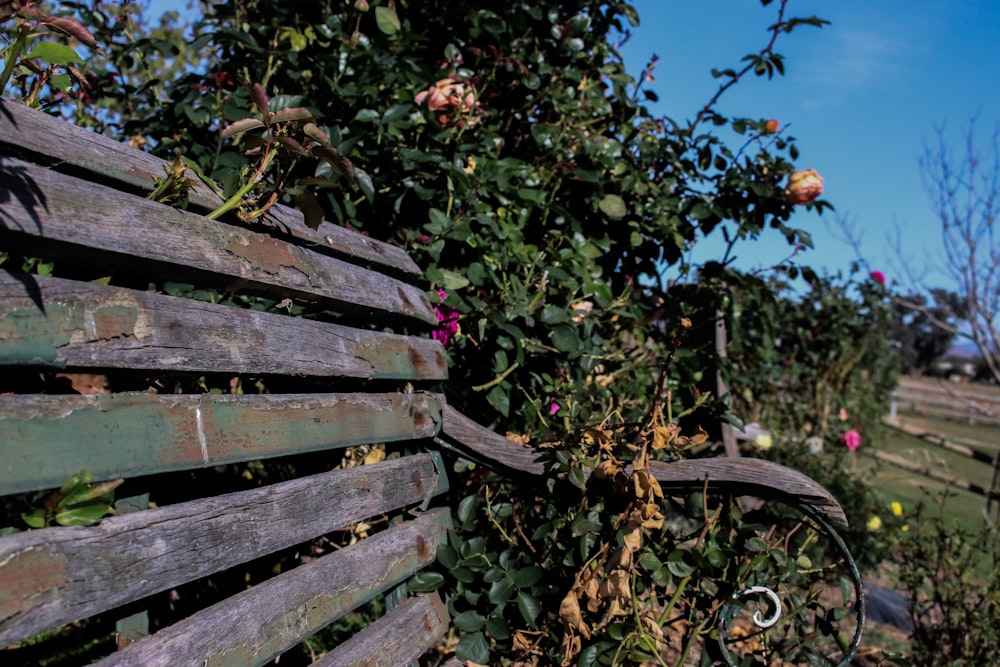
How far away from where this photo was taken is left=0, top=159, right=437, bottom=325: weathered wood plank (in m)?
0.82

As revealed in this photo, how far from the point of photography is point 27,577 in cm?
74

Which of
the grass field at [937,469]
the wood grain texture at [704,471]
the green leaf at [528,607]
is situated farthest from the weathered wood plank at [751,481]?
the grass field at [937,469]

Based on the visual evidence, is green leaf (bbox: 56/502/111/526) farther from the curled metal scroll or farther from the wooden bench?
the curled metal scroll

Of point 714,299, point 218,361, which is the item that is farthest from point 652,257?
point 218,361

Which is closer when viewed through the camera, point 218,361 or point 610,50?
point 218,361

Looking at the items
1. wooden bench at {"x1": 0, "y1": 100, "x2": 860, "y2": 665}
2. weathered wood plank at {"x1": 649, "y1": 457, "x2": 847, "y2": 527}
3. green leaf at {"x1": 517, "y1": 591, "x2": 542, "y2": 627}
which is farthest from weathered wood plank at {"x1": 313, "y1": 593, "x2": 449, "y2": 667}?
weathered wood plank at {"x1": 649, "y1": 457, "x2": 847, "y2": 527}

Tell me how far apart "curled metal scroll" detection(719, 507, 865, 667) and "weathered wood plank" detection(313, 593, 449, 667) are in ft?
1.84

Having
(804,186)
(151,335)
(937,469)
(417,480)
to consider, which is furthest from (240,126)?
(937,469)

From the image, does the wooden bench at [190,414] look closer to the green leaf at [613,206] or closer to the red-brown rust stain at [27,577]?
the red-brown rust stain at [27,577]

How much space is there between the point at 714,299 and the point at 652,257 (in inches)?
10.0

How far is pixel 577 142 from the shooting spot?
2506mm

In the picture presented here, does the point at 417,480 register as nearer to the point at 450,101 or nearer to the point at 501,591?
the point at 501,591

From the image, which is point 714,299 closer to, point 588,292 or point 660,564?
point 588,292

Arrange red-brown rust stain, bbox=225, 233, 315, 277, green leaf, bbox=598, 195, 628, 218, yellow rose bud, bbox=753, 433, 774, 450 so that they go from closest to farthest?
1. red-brown rust stain, bbox=225, 233, 315, 277
2. green leaf, bbox=598, 195, 628, 218
3. yellow rose bud, bbox=753, 433, 774, 450
